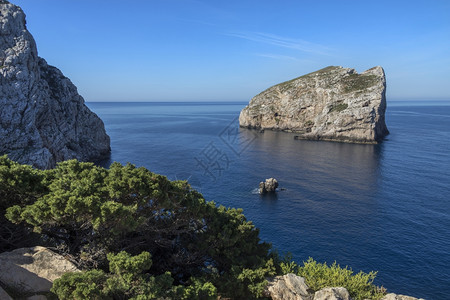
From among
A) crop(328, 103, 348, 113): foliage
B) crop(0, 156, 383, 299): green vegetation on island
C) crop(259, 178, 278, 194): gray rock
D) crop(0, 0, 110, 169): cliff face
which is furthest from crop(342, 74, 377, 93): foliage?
crop(0, 156, 383, 299): green vegetation on island

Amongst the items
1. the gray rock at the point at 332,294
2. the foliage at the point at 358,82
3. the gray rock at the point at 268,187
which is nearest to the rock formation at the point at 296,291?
the gray rock at the point at 332,294

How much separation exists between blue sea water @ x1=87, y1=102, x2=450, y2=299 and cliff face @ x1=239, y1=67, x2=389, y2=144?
44.5 ft

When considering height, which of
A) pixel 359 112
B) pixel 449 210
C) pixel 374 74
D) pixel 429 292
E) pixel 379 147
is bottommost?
pixel 429 292

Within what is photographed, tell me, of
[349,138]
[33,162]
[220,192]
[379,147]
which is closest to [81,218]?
[220,192]

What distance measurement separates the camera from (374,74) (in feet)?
475

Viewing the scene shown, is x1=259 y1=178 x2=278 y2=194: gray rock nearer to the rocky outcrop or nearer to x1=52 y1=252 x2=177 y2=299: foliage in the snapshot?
x1=52 y1=252 x2=177 y2=299: foliage

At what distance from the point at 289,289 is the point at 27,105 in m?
71.2

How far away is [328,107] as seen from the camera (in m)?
142

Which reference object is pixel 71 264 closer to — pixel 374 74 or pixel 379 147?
pixel 379 147

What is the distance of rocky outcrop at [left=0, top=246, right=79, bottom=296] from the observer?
15648 mm

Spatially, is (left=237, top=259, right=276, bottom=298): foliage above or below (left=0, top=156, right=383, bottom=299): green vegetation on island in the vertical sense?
below

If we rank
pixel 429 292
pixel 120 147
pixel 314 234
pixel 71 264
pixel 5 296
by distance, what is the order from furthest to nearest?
pixel 120 147
pixel 314 234
pixel 429 292
pixel 71 264
pixel 5 296

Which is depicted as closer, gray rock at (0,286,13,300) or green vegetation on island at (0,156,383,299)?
gray rock at (0,286,13,300)

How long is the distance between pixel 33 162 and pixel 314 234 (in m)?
60.3
